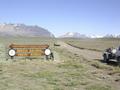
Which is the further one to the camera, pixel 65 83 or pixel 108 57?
pixel 108 57

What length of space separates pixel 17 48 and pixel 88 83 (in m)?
14.5

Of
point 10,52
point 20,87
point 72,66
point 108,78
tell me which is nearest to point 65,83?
point 20,87

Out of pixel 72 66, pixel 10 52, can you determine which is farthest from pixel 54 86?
pixel 10 52

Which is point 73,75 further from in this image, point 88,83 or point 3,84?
point 3,84

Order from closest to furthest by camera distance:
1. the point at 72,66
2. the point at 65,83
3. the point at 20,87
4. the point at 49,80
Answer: the point at 20,87 < the point at 65,83 < the point at 49,80 < the point at 72,66

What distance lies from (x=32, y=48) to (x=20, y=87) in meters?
14.9

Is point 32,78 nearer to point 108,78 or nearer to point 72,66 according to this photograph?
point 108,78

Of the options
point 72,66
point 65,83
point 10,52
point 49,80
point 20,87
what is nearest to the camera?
point 20,87

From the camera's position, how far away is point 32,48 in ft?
92.5

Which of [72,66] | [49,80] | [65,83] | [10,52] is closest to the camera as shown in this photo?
[65,83]

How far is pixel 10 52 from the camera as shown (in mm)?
27406

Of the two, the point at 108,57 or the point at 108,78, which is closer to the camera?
the point at 108,78

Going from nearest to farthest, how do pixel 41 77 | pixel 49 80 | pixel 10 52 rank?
pixel 49 80
pixel 41 77
pixel 10 52

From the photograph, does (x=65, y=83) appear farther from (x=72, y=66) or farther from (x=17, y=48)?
(x=17, y=48)
